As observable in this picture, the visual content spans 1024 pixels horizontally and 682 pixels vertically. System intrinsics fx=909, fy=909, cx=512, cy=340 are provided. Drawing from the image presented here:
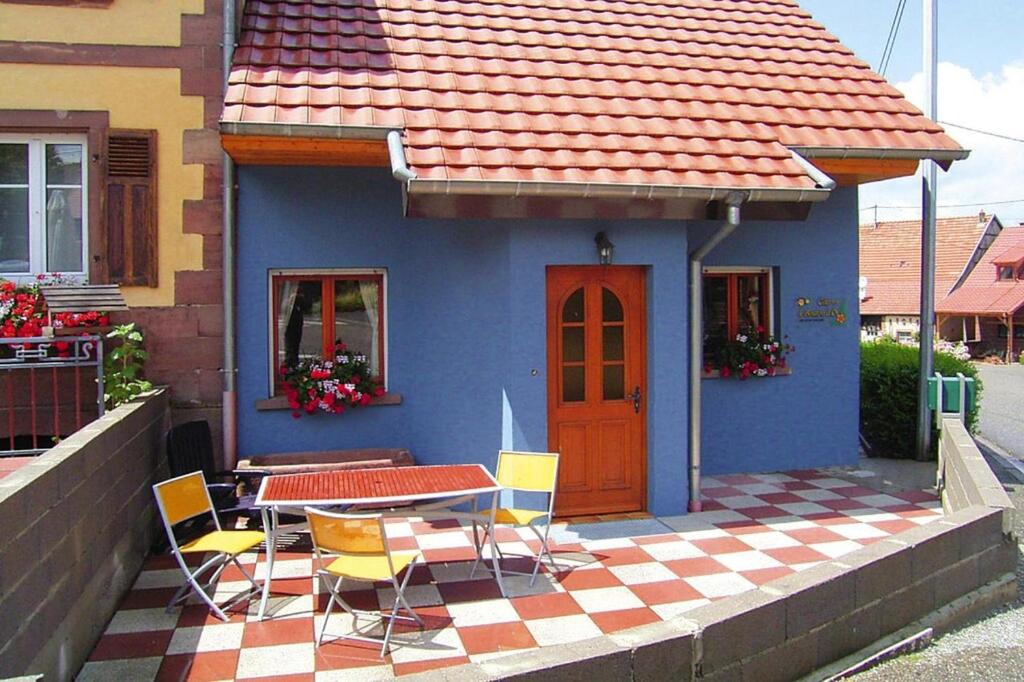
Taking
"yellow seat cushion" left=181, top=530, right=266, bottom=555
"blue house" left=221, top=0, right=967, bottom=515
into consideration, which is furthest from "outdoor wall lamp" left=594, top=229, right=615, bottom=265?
"yellow seat cushion" left=181, top=530, right=266, bottom=555

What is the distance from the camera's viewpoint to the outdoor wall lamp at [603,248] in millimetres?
7574

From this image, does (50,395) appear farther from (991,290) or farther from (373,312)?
(991,290)

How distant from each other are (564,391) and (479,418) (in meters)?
0.79

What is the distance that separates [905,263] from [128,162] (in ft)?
161

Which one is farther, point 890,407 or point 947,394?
point 890,407

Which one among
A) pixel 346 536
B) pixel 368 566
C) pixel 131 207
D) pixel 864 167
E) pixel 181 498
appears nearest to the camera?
pixel 346 536

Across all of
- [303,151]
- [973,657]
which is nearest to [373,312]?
[303,151]

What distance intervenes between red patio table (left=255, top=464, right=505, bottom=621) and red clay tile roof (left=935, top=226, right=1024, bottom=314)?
A: 45.3 meters

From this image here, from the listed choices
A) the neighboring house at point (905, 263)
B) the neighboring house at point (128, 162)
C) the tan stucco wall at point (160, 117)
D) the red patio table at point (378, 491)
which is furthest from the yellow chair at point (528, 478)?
the neighboring house at point (905, 263)

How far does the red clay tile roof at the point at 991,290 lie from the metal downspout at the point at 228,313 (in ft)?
148

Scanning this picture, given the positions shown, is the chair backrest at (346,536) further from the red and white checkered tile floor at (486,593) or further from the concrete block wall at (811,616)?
the concrete block wall at (811,616)

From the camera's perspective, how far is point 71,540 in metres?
4.66

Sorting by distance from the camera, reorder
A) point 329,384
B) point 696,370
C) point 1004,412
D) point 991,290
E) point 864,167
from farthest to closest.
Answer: point 991,290 → point 1004,412 → point 864,167 → point 696,370 → point 329,384

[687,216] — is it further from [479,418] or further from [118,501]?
[118,501]
